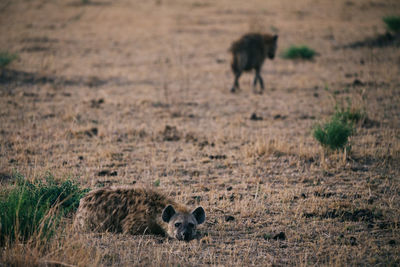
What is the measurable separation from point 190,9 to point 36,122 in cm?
2375

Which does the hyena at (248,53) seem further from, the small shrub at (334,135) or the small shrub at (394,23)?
the small shrub at (394,23)

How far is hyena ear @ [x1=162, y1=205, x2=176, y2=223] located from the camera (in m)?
4.44

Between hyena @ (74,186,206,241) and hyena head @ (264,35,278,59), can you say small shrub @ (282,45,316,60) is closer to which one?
hyena head @ (264,35,278,59)

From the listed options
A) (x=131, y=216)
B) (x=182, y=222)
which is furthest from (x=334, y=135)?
(x=131, y=216)

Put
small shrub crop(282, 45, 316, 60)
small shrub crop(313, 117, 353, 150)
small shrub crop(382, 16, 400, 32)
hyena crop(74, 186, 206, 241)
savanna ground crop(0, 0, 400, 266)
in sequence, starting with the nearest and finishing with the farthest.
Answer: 1. savanna ground crop(0, 0, 400, 266)
2. hyena crop(74, 186, 206, 241)
3. small shrub crop(313, 117, 353, 150)
4. small shrub crop(282, 45, 316, 60)
5. small shrub crop(382, 16, 400, 32)

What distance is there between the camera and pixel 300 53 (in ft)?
55.8

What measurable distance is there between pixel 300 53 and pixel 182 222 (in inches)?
555

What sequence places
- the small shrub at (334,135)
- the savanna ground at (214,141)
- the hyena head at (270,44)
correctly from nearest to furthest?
the savanna ground at (214,141) < the small shrub at (334,135) < the hyena head at (270,44)

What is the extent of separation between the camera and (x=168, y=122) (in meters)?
9.77

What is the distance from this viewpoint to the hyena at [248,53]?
12.6m

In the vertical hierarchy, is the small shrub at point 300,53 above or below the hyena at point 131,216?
above

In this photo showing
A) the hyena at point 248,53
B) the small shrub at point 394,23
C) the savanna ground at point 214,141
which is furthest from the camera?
the small shrub at point 394,23

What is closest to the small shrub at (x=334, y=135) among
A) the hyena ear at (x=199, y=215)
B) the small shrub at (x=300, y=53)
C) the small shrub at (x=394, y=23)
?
the hyena ear at (x=199, y=215)

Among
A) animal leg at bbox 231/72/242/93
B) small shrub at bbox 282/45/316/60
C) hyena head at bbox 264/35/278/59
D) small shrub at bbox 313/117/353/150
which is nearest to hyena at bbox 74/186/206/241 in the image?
small shrub at bbox 313/117/353/150
